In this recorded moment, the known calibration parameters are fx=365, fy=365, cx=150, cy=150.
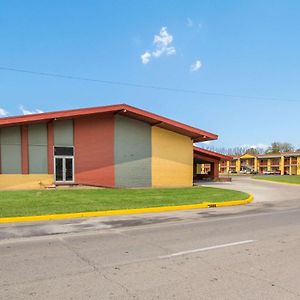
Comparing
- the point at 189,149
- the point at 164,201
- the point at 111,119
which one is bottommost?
the point at 164,201

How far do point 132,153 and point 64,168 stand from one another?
510 cm

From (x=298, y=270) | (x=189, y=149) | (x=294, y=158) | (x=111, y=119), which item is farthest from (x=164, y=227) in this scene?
(x=294, y=158)

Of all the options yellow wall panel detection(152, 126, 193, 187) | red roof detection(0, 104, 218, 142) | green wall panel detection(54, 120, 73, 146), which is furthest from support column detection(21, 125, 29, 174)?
yellow wall panel detection(152, 126, 193, 187)

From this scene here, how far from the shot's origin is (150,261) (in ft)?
21.7

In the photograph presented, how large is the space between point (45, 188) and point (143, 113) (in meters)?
8.45

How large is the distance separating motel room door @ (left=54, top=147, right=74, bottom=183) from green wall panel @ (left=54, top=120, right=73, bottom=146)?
51 centimetres

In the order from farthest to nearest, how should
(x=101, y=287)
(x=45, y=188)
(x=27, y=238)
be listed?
(x=45, y=188) → (x=27, y=238) → (x=101, y=287)

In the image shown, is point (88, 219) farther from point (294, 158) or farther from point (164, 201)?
point (294, 158)

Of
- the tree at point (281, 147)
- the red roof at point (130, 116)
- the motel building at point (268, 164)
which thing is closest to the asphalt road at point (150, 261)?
the red roof at point (130, 116)

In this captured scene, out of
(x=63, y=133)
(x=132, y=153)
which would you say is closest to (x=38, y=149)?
(x=63, y=133)

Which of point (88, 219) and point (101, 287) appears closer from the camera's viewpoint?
point (101, 287)

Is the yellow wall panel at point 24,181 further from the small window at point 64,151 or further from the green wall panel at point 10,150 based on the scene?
the small window at point 64,151

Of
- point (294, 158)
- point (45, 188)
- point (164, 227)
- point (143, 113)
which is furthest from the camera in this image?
point (294, 158)

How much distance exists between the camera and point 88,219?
1248 cm
